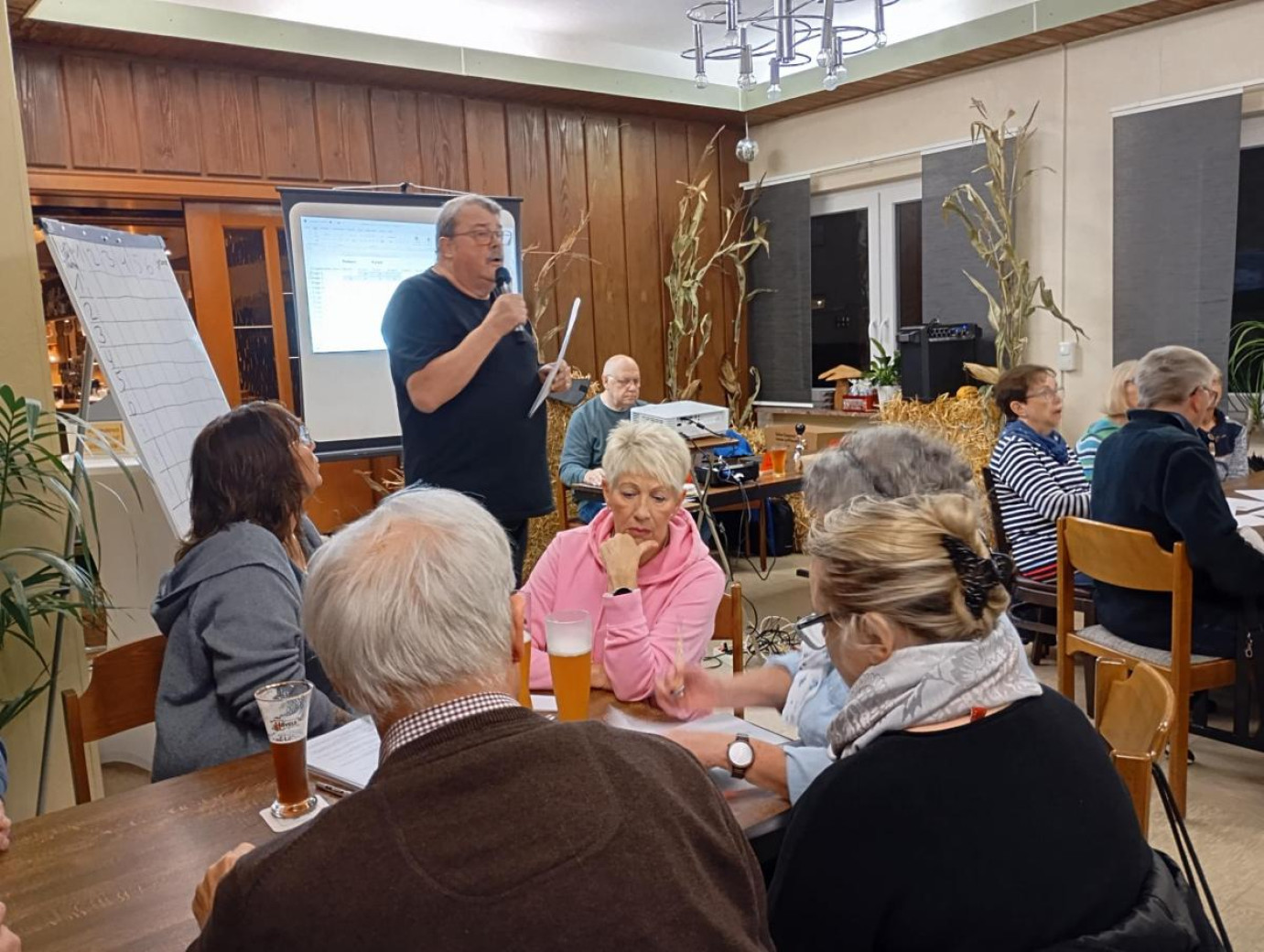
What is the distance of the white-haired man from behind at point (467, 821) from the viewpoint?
75cm

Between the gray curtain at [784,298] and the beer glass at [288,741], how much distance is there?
5711mm

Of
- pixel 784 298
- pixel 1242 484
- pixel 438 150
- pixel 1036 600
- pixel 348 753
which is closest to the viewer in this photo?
pixel 348 753

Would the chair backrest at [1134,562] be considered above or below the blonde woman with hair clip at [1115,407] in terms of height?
below

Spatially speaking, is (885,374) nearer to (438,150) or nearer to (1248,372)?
(1248,372)

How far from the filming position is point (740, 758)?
139 cm

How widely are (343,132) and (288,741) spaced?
15.7ft

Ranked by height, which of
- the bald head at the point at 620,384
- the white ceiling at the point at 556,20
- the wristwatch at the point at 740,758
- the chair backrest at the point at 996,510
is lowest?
the chair backrest at the point at 996,510

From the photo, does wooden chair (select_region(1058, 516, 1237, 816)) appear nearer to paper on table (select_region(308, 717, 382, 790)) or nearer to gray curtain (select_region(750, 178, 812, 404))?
paper on table (select_region(308, 717, 382, 790))

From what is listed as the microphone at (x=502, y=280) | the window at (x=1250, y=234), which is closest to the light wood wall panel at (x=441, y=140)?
the microphone at (x=502, y=280)

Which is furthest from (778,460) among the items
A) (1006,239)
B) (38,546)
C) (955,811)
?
(955,811)

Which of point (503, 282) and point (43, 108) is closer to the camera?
point (503, 282)

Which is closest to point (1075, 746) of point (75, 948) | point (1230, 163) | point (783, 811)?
point (783, 811)

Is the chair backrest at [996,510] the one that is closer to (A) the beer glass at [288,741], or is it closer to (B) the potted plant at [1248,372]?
(B) the potted plant at [1248,372]

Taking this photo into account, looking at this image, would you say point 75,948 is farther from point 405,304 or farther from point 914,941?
point 405,304
